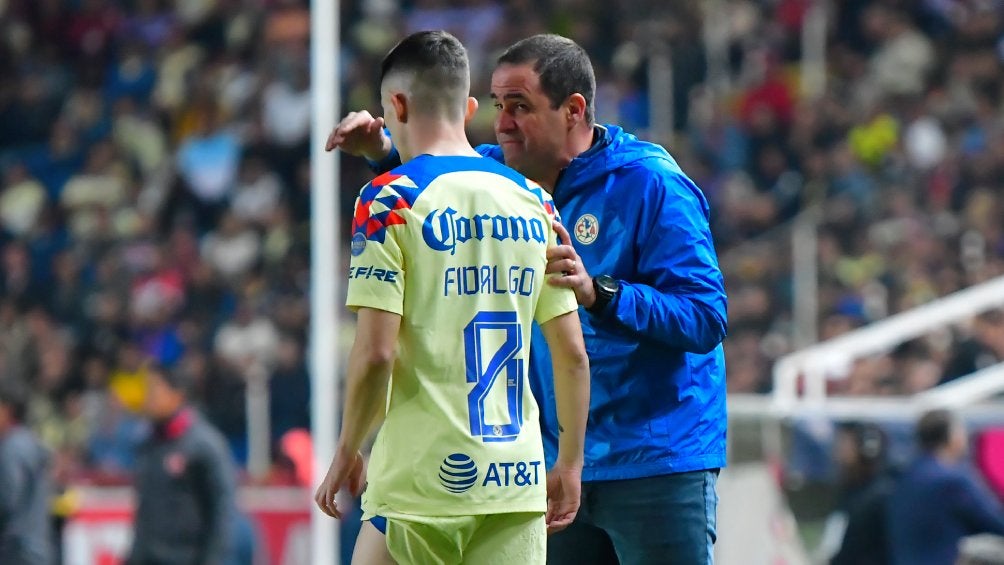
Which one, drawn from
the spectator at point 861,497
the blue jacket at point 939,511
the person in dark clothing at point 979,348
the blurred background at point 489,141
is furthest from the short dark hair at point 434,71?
the person in dark clothing at point 979,348

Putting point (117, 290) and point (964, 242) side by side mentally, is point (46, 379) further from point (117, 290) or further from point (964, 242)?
point (964, 242)

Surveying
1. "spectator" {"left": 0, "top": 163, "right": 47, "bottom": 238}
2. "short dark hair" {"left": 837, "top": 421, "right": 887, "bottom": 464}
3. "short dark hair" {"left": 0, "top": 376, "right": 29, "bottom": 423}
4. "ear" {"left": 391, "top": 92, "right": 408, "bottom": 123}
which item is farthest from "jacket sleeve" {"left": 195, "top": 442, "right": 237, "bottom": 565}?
"spectator" {"left": 0, "top": 163, "right": 47, "bottom": 238}

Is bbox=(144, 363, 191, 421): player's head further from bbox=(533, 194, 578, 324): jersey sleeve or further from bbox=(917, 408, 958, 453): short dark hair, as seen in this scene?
bbox=(533, 194, 578, 324): jersey sleeve

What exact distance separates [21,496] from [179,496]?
3.00 ft

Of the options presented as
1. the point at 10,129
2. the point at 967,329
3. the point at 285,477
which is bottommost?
the point at 285,477

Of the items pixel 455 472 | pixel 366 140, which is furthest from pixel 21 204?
pixel 455 472

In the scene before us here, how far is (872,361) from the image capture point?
36.8ft

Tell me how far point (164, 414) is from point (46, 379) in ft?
22.7

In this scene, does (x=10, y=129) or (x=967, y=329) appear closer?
(x=967, y=329)

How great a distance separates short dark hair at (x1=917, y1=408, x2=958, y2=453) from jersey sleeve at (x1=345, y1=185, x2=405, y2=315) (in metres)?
5.17

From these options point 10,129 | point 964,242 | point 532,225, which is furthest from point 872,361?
point 10,129

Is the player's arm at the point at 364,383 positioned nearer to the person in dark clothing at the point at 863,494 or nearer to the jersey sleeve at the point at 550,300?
the jersey sleeve at the point at 550,300

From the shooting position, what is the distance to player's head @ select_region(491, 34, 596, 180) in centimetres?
440

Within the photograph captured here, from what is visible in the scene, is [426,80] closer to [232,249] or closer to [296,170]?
[232,249]
